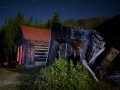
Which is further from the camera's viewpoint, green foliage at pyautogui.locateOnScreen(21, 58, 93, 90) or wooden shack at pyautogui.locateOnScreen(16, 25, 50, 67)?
wooden shack at pyautogui.locateOnScreen(16, 25, 50, 67)

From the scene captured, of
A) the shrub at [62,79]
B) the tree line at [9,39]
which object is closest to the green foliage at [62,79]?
the shrub at [62,79]

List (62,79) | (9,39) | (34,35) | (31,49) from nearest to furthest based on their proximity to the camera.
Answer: (62,79), (31,49), (34,35), (9,39)

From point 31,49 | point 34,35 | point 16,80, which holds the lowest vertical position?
point 16,80

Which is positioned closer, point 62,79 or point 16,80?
point 62,79

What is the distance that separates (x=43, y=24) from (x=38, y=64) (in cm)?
2220

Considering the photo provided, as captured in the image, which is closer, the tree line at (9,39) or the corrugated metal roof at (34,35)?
the corrugated metal roof at (34,35)

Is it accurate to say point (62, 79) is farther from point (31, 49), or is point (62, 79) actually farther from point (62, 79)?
point (31, 49)

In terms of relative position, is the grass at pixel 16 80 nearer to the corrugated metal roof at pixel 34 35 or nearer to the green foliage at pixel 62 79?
the green foliage at pixel 62 79

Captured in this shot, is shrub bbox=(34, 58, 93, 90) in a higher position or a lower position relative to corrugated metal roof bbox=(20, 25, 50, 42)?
lower

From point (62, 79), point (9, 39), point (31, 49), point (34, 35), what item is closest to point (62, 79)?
point (62, 79)

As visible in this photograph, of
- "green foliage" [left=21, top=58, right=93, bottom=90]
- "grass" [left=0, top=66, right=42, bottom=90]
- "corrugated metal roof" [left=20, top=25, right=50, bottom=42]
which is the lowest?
"grass" [left=0, top=66, right=42, bottom=90]

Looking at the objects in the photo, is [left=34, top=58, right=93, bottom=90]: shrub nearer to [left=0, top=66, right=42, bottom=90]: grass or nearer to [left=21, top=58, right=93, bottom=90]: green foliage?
[left=21, top=58, right=93, bottom=90]: green foliage

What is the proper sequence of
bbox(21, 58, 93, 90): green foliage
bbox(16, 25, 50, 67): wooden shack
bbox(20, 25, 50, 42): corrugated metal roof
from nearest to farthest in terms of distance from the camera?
1. bbox(21, 58, 93, 90): green foliage
2. bbox(16, 25, 50, 67): wooden shack
3. bbox(20, 25, 50, 42): corrugated metal roof

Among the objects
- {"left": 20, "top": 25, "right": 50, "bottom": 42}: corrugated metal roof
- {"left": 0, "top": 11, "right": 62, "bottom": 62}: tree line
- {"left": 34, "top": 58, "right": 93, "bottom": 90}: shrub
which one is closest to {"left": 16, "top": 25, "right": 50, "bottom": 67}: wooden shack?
{"left": 20, "top": 25, "right": 50, "bottom": 42}: corrugated metal roof
